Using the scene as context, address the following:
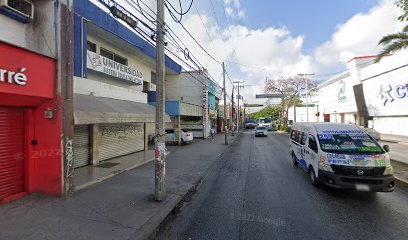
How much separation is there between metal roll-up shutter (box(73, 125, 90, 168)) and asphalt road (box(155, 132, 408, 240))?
18.1 ft

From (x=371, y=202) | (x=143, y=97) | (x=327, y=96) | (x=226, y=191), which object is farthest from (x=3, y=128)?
(x=327, y=96)

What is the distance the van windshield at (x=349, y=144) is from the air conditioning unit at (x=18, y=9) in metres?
8.87

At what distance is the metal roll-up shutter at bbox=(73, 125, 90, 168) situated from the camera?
31.6 ft

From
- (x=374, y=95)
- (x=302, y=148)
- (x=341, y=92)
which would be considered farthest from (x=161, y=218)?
(x=341, y=92)

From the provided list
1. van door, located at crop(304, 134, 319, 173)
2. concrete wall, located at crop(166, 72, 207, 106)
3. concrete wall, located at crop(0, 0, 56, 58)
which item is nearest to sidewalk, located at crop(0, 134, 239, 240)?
concrete wall, located at crop(0, 0, 56, 58)

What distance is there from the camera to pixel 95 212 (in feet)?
17.2

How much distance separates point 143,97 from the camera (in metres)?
13.5

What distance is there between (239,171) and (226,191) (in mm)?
2900

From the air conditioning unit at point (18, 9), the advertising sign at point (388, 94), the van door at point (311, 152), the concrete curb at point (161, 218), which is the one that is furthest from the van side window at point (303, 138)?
the advertising sign at point (388, 94)

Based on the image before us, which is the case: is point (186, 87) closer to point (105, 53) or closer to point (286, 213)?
point (105, 53)

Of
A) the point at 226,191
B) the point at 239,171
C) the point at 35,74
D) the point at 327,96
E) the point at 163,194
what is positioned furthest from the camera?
the point at 327,96

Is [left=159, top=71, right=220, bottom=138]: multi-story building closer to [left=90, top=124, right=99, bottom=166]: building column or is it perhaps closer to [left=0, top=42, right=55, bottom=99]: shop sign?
[left=90, top=124, right=99, bottom=166]: building column

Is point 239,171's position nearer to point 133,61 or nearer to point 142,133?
point 142,133

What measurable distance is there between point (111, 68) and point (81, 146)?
381cm
